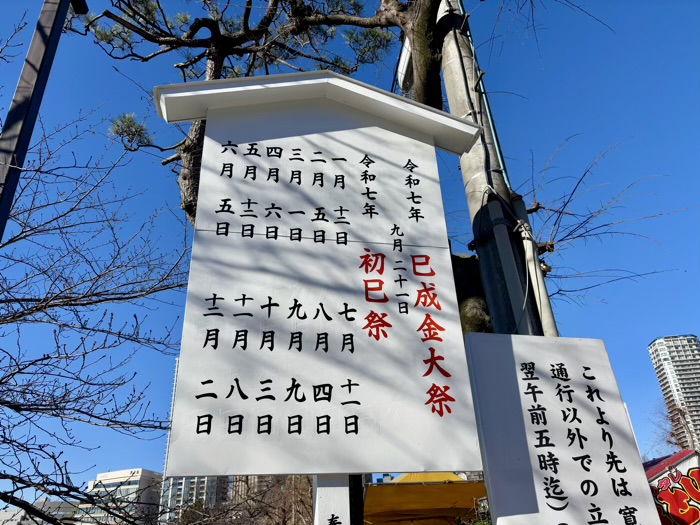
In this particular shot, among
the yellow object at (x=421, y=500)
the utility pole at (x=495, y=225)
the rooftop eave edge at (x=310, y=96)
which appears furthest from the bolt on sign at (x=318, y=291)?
the yellow object at (x=421, y=500)

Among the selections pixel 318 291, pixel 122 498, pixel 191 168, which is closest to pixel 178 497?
pixel 122 498

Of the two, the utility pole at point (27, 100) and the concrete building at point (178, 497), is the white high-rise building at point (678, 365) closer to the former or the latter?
the concrete building at point (178, 497)

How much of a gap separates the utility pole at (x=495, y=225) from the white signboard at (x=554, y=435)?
0.38 meters

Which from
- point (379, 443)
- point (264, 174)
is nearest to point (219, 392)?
point (379, 443)

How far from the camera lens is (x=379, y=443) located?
7.63ft

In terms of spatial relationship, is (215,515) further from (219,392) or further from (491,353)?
(491,353)

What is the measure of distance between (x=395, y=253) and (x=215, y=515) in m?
2.74

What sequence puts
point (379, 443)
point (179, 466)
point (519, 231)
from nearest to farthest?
1. point (179, 466)
2. point (379, 443)
3. point (519, 231)

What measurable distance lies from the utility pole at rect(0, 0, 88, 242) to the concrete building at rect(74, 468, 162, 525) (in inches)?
84.0

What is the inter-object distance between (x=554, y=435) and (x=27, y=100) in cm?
357

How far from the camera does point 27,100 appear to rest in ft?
9.80

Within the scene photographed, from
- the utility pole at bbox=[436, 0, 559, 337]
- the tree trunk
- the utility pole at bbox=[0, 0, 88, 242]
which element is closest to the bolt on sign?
the utility pole at bbox=[436, 0, 559, 337]

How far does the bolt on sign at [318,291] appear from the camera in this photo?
2299mm

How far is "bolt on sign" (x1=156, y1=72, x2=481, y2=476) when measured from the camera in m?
2.30
